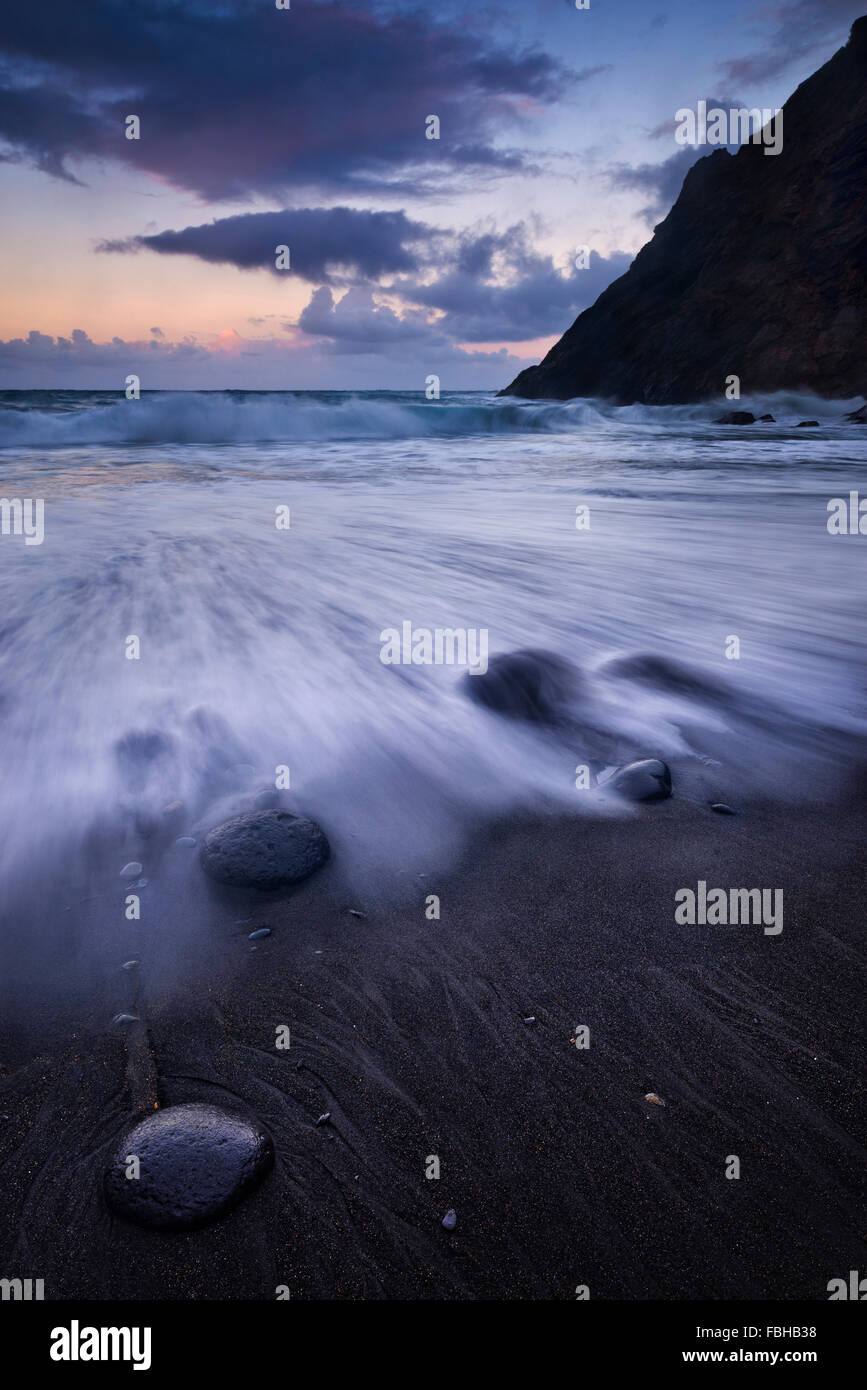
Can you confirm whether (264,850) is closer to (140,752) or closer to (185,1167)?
(185,1167)

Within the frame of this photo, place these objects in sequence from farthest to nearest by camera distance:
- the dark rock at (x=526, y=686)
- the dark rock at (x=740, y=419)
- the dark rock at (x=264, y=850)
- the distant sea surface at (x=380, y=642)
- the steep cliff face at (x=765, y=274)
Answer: the steep cliff face at (x=765, y=274)
the dark rock at (x=740, y=419)
the dark rock at (x=526, y=686)
the distant sea surface at (x=380, y=642)
the dark rock at (x=264, y=850)

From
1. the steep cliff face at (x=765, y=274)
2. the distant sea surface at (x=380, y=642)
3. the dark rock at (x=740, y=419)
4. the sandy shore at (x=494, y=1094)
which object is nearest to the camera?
the sandy shore at (x=494, y=1094)

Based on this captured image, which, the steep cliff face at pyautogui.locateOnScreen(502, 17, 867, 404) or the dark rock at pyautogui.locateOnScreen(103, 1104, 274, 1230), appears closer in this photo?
the dark rock at pyautogui.locateOnScreen(103, 1104, 274, 1230)

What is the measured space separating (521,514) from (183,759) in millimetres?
7063

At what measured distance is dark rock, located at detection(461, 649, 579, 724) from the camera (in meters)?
3.35

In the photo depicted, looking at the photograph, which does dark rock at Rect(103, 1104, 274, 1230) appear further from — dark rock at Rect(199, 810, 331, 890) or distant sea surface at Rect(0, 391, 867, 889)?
distant sea surface at Rect(0, 391, 867, 889)

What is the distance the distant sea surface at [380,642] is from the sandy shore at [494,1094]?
1.69 feet

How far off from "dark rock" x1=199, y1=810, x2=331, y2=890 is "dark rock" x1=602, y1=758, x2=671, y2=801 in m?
1.15

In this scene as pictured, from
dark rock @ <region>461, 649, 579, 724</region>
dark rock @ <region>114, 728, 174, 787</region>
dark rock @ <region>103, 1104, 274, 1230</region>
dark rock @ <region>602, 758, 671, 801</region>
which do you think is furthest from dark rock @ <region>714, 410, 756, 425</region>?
dark rock @ <region>103, 1104, 274, 1230</region>

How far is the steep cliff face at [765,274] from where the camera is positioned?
31578 mm

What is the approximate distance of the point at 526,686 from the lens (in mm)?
3559

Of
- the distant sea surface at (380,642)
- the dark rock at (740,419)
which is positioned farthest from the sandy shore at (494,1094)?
the dark rock at (740,419)

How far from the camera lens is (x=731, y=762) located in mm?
2842

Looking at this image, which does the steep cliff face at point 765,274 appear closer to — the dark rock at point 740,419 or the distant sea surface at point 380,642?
the dark rock at point 740,419
